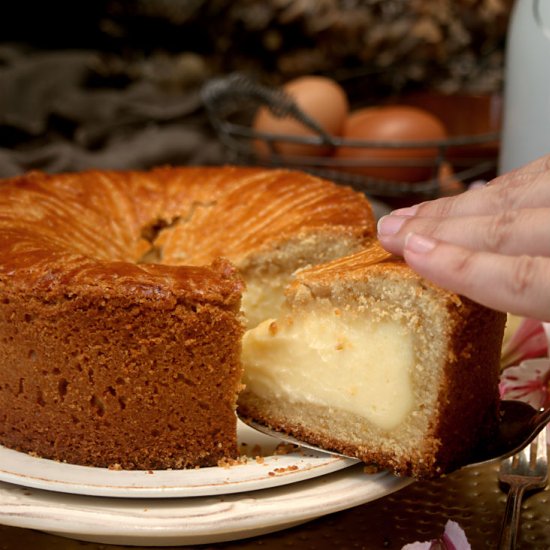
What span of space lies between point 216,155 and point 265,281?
1.37 metres

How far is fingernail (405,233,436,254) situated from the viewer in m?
1.00

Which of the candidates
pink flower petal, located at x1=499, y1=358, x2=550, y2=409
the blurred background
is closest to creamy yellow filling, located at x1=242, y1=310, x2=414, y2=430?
pink flower petal, located at x1=499, y1=358, x2=550, y2=409

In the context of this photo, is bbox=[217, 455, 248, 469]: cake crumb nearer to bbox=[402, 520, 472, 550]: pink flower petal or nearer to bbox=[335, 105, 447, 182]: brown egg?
bbox=[402, 520, 472, 550]: pink flower petal

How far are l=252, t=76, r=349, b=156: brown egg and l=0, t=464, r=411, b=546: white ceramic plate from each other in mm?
1427

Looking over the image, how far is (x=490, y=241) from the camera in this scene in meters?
1.01

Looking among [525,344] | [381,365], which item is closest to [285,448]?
[381,365]

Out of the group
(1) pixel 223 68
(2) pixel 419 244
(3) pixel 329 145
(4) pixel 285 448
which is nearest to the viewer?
(2) pixel 419 244

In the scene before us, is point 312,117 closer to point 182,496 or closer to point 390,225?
point 390,225

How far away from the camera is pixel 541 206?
108cm

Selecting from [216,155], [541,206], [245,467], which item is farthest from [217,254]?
[216,155]

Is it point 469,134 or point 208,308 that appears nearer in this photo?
point 208,308

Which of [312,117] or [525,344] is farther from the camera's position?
[312,117]

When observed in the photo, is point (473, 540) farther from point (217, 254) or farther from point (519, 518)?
point (217, 254)

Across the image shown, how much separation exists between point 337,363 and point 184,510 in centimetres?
30
